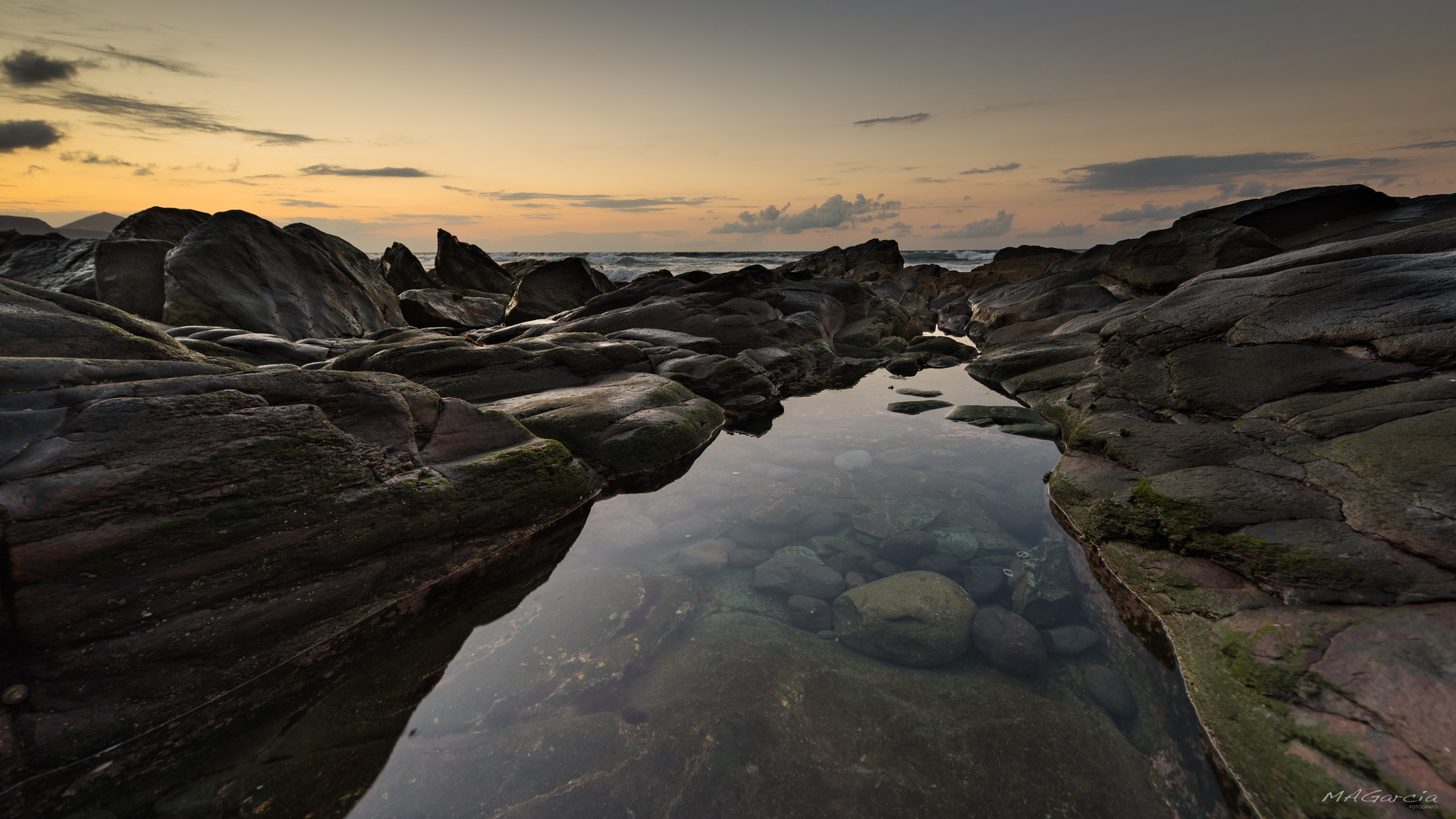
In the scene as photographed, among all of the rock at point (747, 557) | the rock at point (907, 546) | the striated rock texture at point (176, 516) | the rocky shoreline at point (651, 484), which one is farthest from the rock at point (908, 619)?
the striated rock texture at point (176, 516)

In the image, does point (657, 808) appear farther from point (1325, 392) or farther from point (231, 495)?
point (1325, 392)

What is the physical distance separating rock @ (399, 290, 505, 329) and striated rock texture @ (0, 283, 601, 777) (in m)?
18.3

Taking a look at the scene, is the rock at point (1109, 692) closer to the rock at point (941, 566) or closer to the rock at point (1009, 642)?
the rock at point (1009, 642)

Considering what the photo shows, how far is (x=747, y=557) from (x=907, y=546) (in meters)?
2.49

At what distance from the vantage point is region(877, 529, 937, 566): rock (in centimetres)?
792

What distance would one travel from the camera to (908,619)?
6.39 m

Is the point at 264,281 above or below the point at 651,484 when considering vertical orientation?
above

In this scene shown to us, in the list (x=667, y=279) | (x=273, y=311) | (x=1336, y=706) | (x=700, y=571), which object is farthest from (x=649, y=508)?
(x=667, y=279)

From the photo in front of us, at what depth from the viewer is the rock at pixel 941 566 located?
7477 millimetres

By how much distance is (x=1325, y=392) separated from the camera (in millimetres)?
7734

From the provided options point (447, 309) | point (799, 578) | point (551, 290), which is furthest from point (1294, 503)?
point (447, 309)

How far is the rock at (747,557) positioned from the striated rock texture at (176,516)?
3567 mm

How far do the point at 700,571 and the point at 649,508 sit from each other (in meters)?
2.32

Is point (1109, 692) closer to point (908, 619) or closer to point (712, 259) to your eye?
point (908, 619)
